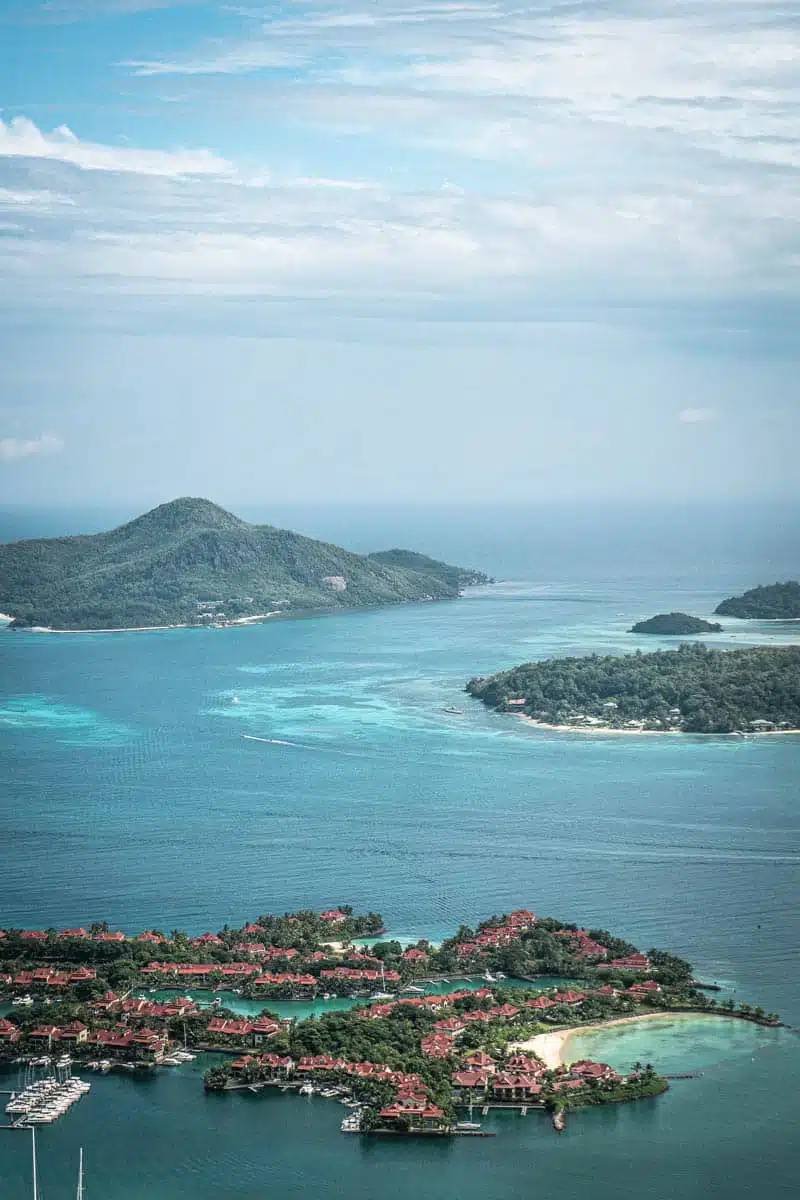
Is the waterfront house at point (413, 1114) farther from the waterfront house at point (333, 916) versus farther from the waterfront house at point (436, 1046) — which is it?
the waterfront house at point (333, 916)

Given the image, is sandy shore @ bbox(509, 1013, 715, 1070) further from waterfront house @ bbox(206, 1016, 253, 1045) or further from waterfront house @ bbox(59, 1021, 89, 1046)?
waterfront house @ bbox(59, 1021, 89, 1046)

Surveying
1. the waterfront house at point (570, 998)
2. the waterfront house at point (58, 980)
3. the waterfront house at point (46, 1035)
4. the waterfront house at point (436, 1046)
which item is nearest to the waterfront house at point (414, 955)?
the waterfront house at point (570, 998)

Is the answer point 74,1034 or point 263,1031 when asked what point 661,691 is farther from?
point 74,1034

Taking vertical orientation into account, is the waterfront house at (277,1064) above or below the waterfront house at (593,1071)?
above

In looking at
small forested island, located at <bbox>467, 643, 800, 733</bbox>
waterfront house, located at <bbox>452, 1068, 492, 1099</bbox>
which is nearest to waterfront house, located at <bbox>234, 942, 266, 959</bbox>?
waterfront house, located at <bbox>452, 1068, 492, 1099</bbox>

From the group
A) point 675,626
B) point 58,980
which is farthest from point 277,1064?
point 675,626

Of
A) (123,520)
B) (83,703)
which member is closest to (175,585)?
(83,703)

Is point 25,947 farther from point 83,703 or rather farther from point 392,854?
point 83,703
